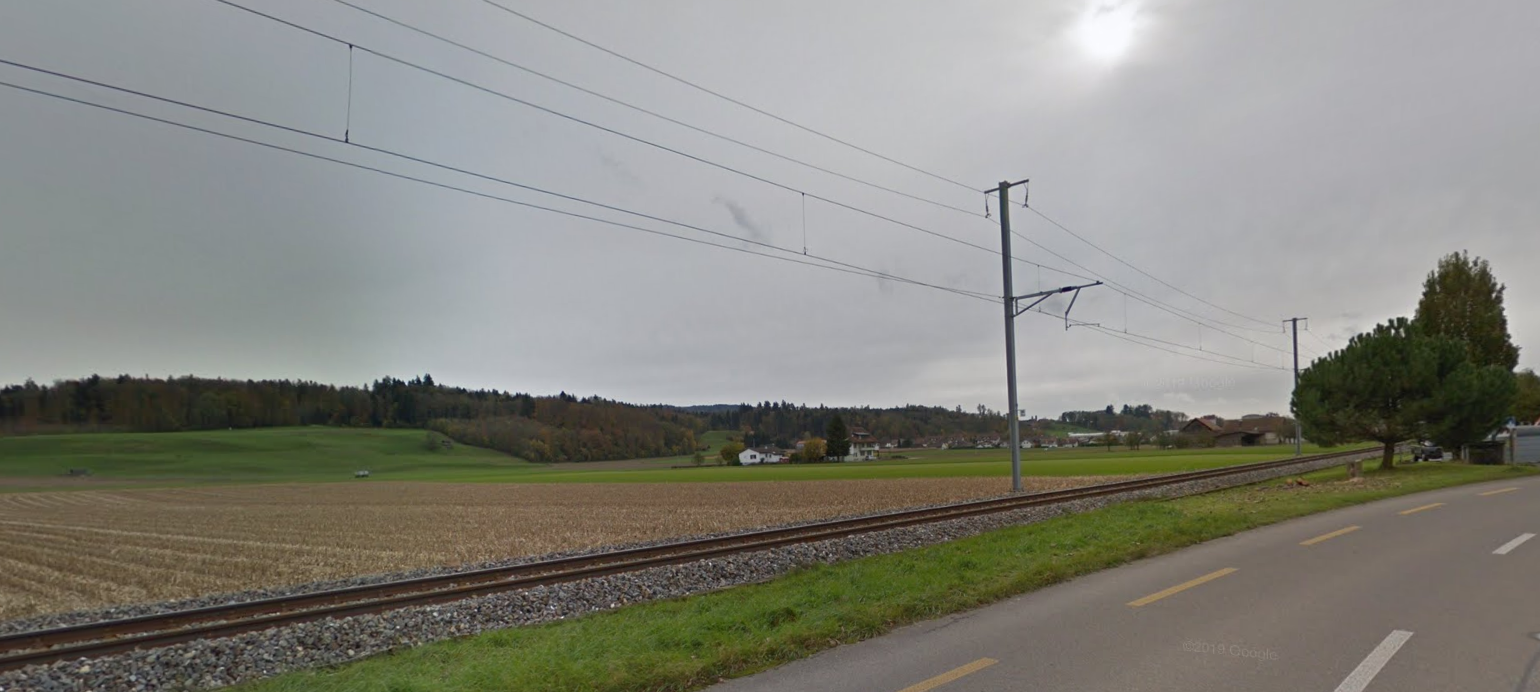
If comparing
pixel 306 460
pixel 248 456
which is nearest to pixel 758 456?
pixel 306 460

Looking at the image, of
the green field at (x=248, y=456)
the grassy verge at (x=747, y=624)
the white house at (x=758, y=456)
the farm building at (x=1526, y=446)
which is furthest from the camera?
the white house at (x=758, y=456)

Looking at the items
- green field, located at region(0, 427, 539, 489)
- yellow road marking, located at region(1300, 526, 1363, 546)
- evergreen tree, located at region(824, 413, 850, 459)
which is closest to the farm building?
yellow road marking, located at region(1300, 526, 1363, 546)

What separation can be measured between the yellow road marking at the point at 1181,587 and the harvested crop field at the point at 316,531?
1704cm

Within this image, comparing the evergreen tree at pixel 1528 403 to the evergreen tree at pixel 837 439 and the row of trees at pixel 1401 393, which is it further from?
the evergreen tree at pixel 837 439

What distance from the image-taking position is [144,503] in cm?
5328

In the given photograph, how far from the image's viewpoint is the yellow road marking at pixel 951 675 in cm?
672

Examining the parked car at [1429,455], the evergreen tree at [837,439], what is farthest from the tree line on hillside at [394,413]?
the parked car at [1429,455]

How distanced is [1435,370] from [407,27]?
48311mm

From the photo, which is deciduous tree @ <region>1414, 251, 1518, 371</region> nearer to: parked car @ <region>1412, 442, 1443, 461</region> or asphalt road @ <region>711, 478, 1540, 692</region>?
parked car @ <region>1412, 442, 1443, 461</region>

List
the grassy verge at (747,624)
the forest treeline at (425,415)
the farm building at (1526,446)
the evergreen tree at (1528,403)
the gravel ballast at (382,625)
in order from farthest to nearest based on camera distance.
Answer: the forest treeline at (425,415), the evergreen tree at (1528,403), the farm building at (1526,446), the gravel ballast at (382,625), the grassy verge at (747,624)

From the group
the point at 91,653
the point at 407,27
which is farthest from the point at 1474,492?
the point at 91,653

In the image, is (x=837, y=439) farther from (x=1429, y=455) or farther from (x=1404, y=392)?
(x=1404, y=392)

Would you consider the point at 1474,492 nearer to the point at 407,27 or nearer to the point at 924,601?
the point at 924,601

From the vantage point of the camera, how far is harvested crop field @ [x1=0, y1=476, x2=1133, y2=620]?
19.0 meters
